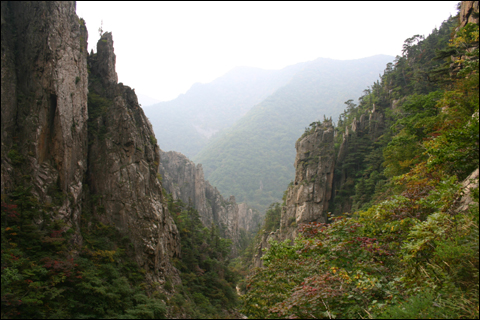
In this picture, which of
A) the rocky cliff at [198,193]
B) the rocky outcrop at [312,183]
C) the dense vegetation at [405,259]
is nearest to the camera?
the dense vegetation at [405,259]

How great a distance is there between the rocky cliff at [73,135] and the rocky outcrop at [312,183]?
22.2 metres

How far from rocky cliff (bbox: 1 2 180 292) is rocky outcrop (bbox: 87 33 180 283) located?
2.8 inches

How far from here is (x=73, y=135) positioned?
18469 millimetres

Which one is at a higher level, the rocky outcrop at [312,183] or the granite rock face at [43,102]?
the granite rock face at [43,102]

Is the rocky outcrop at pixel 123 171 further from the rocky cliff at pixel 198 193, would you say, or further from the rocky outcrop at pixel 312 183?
the rocky cliff at pixel 198 193

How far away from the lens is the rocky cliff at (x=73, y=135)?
1617cm

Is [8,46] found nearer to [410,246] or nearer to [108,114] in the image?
[108,114]

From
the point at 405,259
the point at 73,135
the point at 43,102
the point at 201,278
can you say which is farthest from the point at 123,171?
the point at 405,259

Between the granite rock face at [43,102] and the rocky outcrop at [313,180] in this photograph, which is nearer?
the granite rock face at [43,102]

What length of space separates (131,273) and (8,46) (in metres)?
17.0

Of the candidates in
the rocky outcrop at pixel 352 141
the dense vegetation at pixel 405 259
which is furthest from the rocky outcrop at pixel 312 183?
the dense vegetation at pixel 405 259

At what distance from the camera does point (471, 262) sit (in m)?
5.08

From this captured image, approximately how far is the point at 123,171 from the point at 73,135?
4.32m

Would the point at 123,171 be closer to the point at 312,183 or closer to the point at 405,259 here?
the point at 405,259
